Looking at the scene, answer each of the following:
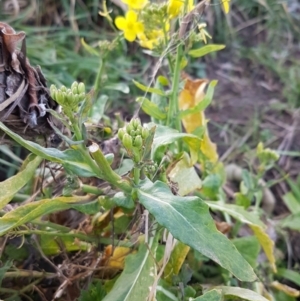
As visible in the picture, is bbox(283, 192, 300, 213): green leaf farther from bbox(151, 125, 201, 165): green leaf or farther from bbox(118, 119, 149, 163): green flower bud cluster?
bbox(118, 119, 149, 163): green flower bud cluster

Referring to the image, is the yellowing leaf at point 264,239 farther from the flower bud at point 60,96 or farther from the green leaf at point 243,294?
the flower bud at point 60,96

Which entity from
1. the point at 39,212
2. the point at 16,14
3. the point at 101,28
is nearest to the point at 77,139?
the point at 39,212

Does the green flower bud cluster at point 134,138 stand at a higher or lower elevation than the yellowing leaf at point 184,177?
higher

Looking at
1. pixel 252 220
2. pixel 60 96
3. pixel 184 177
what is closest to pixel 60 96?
pixel 60 96

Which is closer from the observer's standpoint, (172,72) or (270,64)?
(172,72)

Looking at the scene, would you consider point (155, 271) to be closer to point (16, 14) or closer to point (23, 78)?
point (23, 78)

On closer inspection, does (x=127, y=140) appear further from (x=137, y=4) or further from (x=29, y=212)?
(x=137, y=4)

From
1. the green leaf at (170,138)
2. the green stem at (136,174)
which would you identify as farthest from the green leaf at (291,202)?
the green stem at (136,174)
